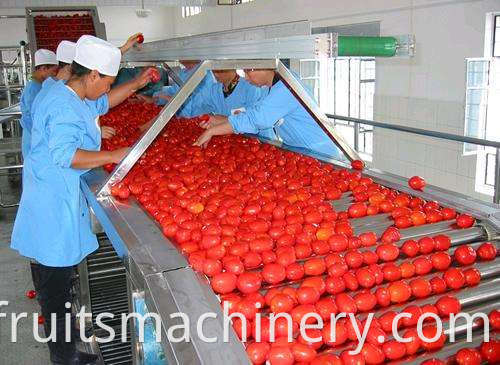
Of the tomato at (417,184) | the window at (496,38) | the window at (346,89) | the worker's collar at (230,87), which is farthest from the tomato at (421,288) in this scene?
the window at (346,89)

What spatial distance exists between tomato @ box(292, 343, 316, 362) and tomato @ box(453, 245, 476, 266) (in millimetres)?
783

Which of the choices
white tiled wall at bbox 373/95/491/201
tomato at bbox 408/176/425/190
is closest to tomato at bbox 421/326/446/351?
tomato at bbox 408/176/425/190

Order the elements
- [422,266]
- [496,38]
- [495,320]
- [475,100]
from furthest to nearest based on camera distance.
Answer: [475,100] < [496,38] < [422,266] < [495,320]

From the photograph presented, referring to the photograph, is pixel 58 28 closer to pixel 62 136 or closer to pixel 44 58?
pixel 44 58

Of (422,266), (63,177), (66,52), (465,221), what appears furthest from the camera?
(66,52)

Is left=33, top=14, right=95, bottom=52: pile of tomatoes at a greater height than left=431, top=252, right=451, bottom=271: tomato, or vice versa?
left=33, top=14, right=95, bottom=52: pile of tomatoes

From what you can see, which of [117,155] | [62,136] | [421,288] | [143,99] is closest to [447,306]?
[421,288]

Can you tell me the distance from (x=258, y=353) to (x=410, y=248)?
2.65ft

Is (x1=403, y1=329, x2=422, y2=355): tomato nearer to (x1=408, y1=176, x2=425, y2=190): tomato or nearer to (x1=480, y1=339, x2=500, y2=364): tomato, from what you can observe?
(x1=480, y1=339, x2=500, y2=364): tomato

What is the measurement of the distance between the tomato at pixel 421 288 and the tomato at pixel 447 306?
71 mm

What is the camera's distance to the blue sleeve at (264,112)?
3.28 meters

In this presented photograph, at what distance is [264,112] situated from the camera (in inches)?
129

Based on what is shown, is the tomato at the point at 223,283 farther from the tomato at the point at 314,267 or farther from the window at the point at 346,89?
the window at the point at 346,89

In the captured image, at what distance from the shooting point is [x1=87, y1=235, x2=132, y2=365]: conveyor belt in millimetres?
3327
